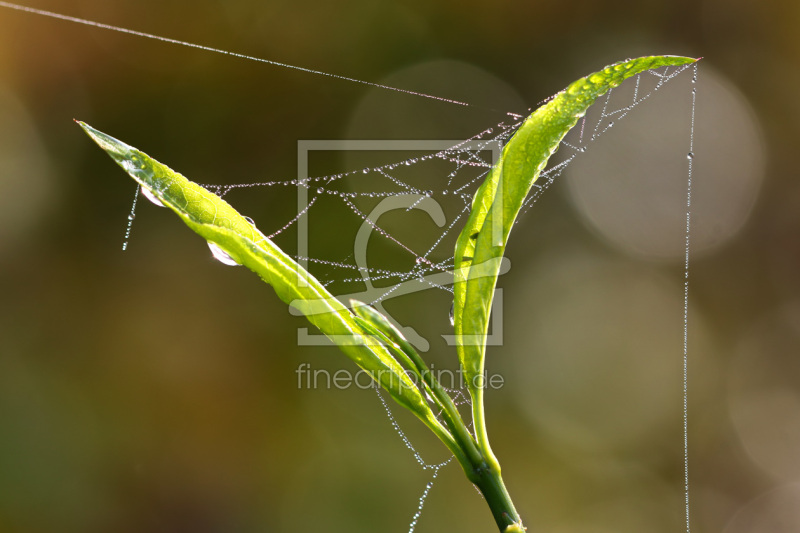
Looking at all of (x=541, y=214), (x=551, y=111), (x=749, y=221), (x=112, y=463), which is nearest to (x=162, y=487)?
(x=112, y=463)

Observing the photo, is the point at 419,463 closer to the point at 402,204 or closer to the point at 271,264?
the point at 402,204

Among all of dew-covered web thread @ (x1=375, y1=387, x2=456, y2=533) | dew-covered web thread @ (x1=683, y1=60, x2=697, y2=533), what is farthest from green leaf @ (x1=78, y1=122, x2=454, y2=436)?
dew-covered web thread @ (x1=683, y1=60, x2=697, y2=533)

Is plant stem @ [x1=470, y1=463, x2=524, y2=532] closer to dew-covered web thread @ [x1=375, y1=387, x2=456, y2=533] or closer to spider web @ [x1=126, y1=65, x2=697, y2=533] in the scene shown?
spider web @ [x1=126, y1=65, x2=697, y2=533]

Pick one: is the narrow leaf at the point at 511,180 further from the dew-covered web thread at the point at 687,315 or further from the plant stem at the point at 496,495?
the dew-covered web thread at the point at 687,315

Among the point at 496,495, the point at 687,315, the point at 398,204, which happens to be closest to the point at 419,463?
the point at 398,204

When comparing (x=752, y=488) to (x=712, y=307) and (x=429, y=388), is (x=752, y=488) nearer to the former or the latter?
(x=712, y=307)
